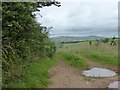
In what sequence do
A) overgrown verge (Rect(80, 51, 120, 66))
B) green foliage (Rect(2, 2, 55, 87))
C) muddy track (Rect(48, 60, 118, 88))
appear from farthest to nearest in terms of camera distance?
overgrown verge (Rect(80, 51, 120, 66)) < muddy track (Rect(48, 60, 118, 88)) < green foliage (Rect(2, 2, 55, 87))

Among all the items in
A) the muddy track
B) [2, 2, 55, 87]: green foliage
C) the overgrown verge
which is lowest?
the overgrown verge

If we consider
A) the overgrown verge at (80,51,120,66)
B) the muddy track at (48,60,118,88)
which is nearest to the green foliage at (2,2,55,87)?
the muddy track at (48,60,118,88)

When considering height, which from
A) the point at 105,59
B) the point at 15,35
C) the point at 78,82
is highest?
the point at 15,35

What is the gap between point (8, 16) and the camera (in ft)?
32.6

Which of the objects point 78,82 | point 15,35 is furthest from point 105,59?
point 15,35

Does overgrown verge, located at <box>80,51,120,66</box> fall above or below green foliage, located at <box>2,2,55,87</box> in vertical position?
below

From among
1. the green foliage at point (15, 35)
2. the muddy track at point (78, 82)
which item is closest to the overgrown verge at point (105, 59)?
the muddy track at point (78, 82)

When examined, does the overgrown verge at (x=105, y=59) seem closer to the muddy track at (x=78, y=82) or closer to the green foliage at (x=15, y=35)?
the muddy track at (x=78, y=82)

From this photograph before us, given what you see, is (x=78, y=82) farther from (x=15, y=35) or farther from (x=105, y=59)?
(x=105, y=59)

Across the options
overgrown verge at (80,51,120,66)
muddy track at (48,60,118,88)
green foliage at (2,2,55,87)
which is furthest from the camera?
overgrown verge at (80,51,120,66)

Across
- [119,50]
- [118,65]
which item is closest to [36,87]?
[118,65]

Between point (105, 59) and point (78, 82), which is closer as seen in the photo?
point (78, 82)

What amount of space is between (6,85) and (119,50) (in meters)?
17.5

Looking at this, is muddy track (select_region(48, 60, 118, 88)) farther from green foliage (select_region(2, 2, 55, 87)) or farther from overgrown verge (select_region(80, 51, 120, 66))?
overgrown verge (select_region(80, 51, 120, 66))
